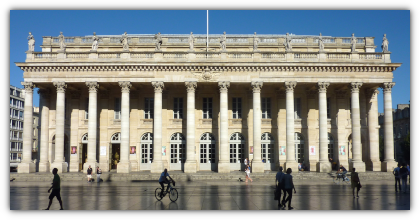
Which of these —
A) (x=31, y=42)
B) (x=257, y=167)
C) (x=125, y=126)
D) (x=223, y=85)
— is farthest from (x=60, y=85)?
(x=257, y=167)

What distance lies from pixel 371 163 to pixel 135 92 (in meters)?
24.2

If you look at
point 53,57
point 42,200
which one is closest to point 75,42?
point 53,57

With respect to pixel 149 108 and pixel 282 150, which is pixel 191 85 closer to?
pixel 149 108

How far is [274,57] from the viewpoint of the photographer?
37656 mm

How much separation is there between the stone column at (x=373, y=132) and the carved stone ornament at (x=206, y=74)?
52.1 feet

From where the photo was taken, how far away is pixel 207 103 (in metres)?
41.4

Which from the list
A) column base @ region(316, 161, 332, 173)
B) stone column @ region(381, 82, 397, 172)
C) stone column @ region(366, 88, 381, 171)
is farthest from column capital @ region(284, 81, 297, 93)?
stone column @ region(366, 88, 381, 171)

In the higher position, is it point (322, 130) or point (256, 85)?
point (256, 85)

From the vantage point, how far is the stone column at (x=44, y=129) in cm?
3794

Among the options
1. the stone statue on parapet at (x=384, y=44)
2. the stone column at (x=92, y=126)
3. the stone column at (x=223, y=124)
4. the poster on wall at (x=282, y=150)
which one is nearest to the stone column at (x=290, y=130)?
the poster on wall at (x=282, y=150)

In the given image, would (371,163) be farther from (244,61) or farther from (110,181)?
(110,181)

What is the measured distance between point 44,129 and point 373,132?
31818 millimetres

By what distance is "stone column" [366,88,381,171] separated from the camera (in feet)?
127
